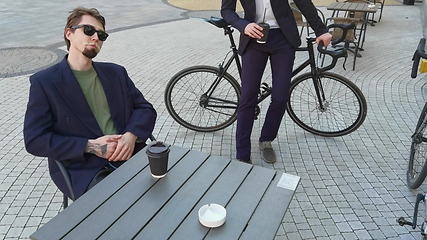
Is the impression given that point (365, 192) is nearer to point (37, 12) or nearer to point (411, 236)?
point (411, 236)

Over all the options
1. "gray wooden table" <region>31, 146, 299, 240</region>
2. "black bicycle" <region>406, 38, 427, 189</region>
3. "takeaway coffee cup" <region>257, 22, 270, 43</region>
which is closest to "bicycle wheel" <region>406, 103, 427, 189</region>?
"black bicycle" <region>406, 38, 427, 189</region>

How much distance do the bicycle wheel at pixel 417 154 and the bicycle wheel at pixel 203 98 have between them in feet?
4.95

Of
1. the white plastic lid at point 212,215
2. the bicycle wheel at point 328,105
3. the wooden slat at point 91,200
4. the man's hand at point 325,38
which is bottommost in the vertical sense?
the bicycle wheel at point 328,105

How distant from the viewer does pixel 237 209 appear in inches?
61.1

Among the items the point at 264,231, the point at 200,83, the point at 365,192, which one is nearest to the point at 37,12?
the point at 200,83

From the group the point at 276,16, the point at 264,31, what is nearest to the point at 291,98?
the point at 276,16

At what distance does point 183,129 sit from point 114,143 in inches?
74.2

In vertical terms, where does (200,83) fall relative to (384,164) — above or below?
above

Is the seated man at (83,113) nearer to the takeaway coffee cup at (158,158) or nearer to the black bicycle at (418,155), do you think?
the takeaway coffee cup at (158,158)

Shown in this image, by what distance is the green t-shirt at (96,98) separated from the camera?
84.0 inches

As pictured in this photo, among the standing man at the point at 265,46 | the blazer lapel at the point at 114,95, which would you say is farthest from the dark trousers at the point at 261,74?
the blazer lapel at the point at 114,95

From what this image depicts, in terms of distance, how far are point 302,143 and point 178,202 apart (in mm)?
2350

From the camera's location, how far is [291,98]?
3.89 metres

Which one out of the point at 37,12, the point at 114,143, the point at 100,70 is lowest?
the point at 37,12
